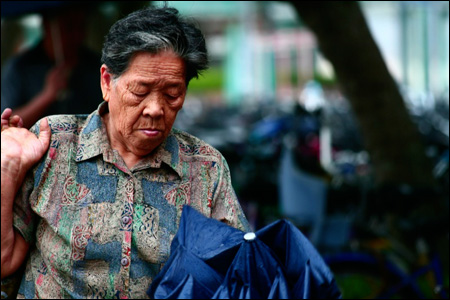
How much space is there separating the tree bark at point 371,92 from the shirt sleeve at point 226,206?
3.44 metres

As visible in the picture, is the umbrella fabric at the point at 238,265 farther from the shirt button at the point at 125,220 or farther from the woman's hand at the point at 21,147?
the woman's hand at the point at 21,147

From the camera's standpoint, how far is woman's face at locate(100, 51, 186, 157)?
75.9 inches

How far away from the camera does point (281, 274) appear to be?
1.81 meters

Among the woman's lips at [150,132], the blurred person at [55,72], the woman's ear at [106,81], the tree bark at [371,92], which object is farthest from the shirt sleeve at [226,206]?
the tree bark at [371,92]

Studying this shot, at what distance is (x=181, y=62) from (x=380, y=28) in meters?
12.1

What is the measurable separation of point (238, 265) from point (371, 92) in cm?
405

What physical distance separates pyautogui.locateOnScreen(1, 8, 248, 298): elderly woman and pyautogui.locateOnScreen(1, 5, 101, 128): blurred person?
8.44 feet

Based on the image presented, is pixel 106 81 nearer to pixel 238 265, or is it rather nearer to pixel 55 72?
pixel 238 265

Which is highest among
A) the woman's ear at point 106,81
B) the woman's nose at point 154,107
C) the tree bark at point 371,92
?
the woman's ear at point 106,81

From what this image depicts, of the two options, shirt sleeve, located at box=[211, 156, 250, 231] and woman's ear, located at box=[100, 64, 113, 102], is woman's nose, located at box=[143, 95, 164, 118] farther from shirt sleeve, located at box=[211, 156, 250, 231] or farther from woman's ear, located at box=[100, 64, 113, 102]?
shirt sleeve, located at box=[211, 156, 250, 231]

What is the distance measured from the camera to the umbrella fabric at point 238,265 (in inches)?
70.0

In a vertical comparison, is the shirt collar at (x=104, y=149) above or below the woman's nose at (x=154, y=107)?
below

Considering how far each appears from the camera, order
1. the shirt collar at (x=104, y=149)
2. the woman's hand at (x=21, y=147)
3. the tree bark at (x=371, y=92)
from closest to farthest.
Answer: the woman's hand at (x=21, y=147), the shirt collar at (x=104, y=149), the tree bark at (x=371, y=92)

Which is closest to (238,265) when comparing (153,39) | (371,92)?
(153,39)
